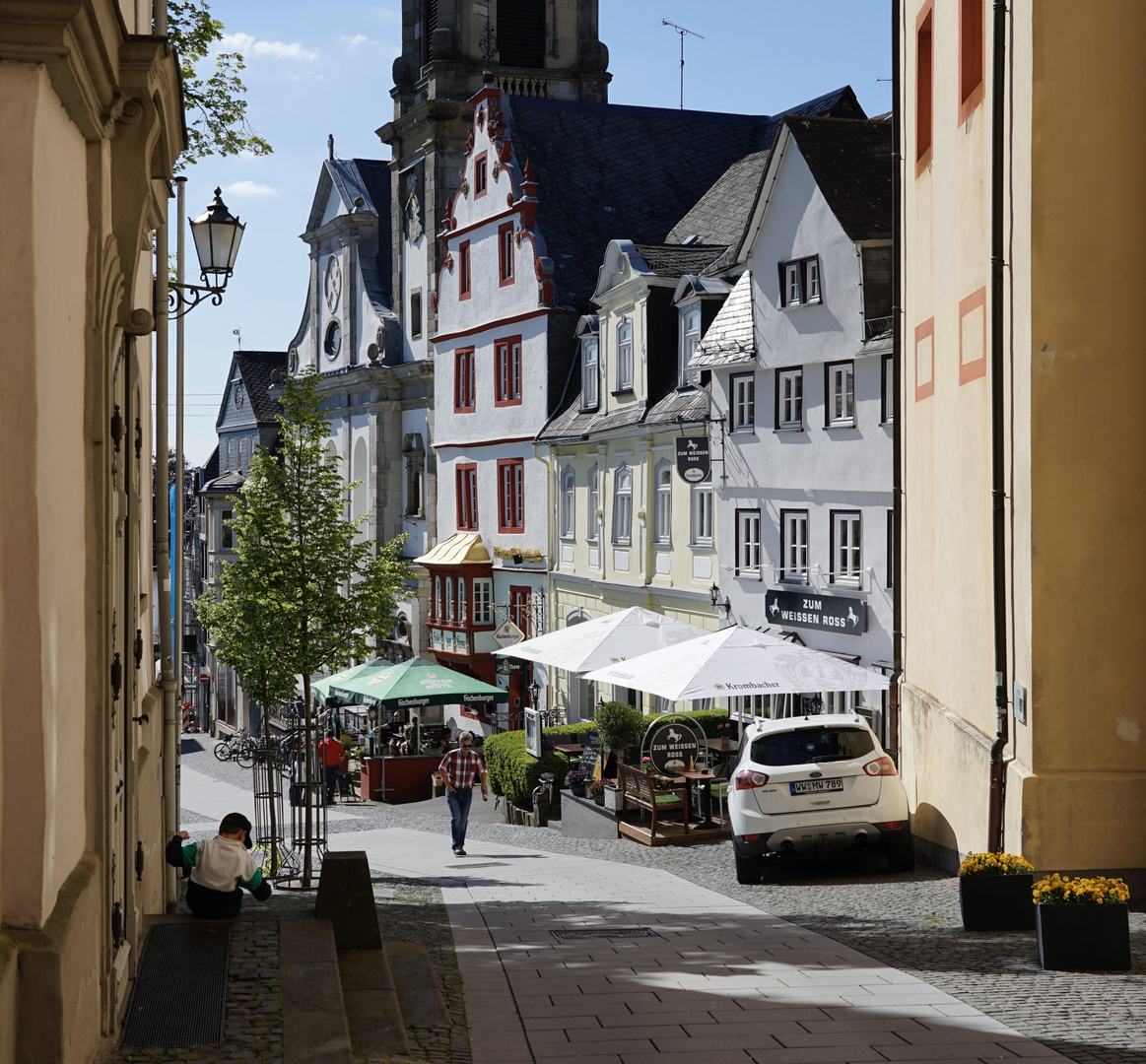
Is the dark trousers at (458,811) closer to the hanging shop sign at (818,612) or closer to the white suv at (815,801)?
the white suv at (815,801)

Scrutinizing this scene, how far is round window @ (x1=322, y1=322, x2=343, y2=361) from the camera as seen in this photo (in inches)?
2084

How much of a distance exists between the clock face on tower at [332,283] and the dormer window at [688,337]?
2377cm

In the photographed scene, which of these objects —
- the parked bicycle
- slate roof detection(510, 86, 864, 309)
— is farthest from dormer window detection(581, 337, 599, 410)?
the parked bicycle

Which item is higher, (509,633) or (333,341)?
(333,341)

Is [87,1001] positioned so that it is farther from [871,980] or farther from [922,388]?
[922,388]

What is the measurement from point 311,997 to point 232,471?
59.9 m

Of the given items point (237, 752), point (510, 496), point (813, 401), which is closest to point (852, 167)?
point (813, 401)

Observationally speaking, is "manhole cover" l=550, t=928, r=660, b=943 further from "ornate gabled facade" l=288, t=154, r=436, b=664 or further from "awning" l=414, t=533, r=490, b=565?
"ornate gabled facade" l=288, t=154, r=436, b=664

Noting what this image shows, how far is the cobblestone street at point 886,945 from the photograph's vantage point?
806 centimetres

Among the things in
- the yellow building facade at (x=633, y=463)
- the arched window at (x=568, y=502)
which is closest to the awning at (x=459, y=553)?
the yellow building facade at (x=633, y=463)

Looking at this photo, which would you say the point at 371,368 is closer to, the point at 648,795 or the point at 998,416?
the point at 648,795

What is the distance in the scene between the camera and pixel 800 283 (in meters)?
26.0

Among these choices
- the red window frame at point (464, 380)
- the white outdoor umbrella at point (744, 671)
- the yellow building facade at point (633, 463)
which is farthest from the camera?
the red window frame at point (464, 380)

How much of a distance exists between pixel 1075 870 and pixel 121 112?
29.9 ft
